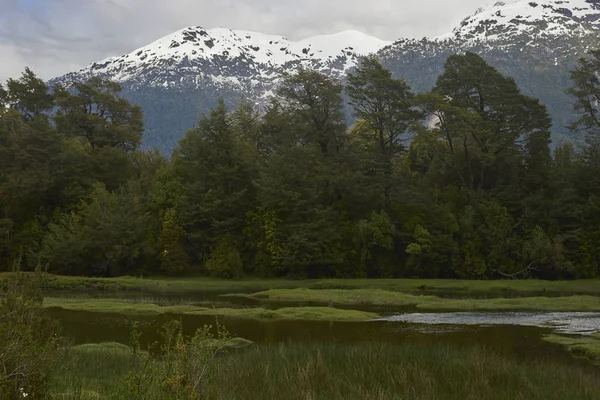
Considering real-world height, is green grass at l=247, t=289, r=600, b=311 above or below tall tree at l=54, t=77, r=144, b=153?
below

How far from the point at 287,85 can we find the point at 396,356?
189 ft

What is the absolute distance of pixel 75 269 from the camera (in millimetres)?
61594

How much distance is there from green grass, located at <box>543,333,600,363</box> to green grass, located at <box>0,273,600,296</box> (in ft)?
78.9

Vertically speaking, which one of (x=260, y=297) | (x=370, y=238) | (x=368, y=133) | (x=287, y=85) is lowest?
(x=260, y=297)

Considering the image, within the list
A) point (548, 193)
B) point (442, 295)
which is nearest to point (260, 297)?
point (442, 295)

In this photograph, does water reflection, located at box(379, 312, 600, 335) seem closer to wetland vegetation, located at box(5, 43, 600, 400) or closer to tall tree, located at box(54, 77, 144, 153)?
wetland vegetation, located at box(5, 43, 600, 400)

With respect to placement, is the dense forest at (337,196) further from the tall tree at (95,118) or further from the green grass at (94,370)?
the green grass at (94,370)

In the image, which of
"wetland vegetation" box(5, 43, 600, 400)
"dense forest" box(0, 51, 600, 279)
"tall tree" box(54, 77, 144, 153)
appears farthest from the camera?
"tall tree" box(54, 77, 144, 153)

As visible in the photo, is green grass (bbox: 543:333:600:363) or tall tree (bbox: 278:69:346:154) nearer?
green grass (bbox: 543:333:600:363)

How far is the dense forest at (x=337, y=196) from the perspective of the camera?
202ft

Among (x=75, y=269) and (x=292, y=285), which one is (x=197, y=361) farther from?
(x=75, y=269)

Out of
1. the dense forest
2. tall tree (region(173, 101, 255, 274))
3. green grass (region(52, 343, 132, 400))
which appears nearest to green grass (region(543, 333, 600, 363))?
green grass (region(52, 343, 132, 400))

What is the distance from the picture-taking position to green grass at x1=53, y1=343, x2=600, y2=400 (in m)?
11.5

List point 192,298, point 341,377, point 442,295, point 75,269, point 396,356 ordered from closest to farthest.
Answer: point 341,377 < point 396,356 < point 192,298 < point 442,295 < point 75,269
